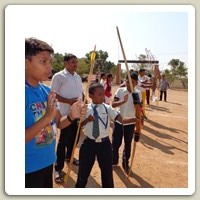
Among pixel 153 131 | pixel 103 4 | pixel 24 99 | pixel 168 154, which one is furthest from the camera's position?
pixel 153 131

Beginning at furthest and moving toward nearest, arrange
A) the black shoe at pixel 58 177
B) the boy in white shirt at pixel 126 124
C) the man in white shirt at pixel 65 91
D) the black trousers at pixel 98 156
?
the boy in white shirt at pixel 126 124, the man in white shirt at pixel 65 91, the black shoe at pixel 58 177, the black trousers at pixel 98 156

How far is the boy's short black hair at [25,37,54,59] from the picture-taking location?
236cm

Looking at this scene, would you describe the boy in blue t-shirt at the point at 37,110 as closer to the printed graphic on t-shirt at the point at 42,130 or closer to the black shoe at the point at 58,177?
the printed graphic on t-shirt at the point at 42,130

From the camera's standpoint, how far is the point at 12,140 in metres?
2.58

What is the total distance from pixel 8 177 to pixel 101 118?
3.85 feet

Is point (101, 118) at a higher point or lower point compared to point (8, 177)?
higher

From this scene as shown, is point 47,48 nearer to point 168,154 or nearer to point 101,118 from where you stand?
point 101,118

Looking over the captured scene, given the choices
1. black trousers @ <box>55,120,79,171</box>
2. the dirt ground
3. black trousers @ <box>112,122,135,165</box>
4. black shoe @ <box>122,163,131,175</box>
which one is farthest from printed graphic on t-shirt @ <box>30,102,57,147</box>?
black shoe @ <box>122,163,131,175</box>

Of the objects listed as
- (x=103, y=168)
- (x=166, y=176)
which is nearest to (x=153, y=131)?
(x=166, y=176)

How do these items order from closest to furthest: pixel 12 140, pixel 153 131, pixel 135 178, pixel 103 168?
1. pixel 12 140
2. pixel 103 168
3. pixel 135 178
4. pixel 153 131

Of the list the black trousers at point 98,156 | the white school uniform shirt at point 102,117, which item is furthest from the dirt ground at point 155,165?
the white school uniform shirt at point 102,117

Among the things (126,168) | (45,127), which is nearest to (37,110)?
(45,127)

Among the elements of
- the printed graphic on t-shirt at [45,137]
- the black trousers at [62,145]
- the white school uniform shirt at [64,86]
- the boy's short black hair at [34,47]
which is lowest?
the black trousers at [62,145]

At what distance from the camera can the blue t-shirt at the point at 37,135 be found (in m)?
2.34
